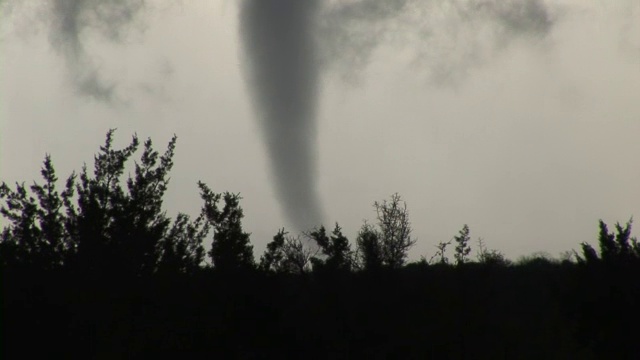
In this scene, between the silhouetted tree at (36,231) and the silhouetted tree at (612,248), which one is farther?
the silhouetted tree at (612,248)

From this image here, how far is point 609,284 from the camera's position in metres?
20.9

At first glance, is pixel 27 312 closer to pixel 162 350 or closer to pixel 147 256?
pixel 162 350

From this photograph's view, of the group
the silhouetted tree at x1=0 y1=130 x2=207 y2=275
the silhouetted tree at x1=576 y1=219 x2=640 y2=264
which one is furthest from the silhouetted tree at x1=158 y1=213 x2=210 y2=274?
the silhouetted tree at x1=576 y1=219 x2=640 y2=264

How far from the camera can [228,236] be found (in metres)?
16.4

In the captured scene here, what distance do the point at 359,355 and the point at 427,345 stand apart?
12.9ft

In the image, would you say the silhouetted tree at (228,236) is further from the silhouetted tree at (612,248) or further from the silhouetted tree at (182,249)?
the silhouetted tree at (612,248)

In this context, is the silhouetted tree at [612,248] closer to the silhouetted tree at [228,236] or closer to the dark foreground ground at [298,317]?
the dark foreground ground at [298,317]

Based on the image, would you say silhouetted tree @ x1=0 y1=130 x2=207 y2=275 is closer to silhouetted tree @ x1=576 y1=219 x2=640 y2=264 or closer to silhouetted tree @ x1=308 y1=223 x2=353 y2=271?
silhouetted tree @ x1=308 y1=223 x2=353 y2=271

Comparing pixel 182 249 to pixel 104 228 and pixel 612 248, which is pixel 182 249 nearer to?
pixel 104 228

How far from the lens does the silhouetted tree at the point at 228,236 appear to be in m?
15.1

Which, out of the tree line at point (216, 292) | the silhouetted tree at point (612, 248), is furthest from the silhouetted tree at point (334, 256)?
the silhouetted tree at point (612, 248)

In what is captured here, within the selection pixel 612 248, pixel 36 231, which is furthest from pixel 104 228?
pixel 612 248

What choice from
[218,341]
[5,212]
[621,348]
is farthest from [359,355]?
[5,212]

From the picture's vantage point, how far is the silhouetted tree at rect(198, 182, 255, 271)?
49.7ft
